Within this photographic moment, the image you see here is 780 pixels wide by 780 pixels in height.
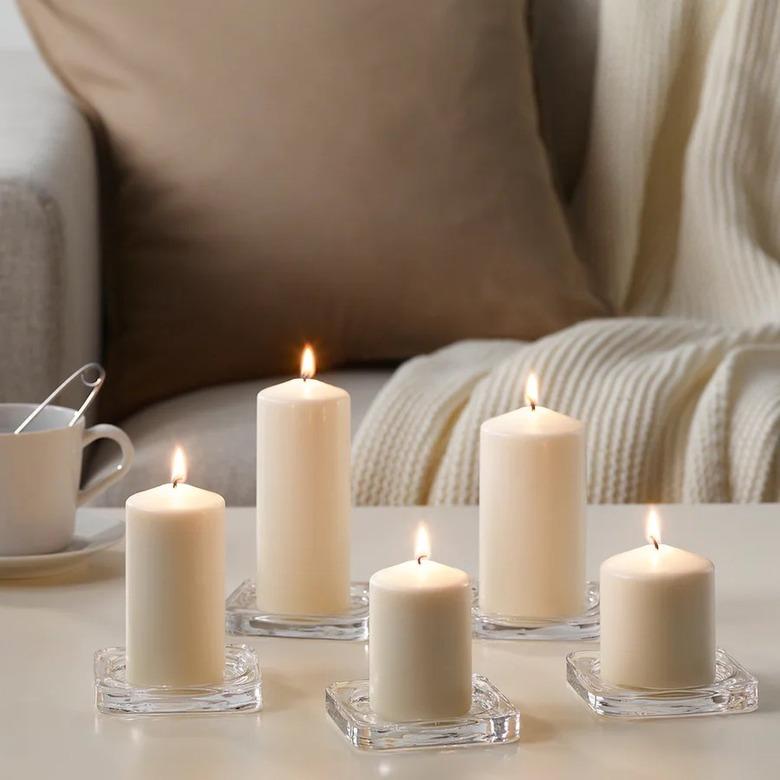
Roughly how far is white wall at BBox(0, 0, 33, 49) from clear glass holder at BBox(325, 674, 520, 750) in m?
1.85

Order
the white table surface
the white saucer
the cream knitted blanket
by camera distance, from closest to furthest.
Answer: the white table surface
the white saucer
the cream knitted blanket

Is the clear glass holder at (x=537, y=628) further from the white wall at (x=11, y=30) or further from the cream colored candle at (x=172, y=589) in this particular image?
the white wall at (x=11, y=30)

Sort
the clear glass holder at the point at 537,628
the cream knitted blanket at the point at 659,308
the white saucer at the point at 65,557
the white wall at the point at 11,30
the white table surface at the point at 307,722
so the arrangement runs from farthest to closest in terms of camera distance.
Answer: the white wall at the point at 11,30
the cream knitted blanket at the point at 659,308
the white saucer at the point at 65,557
the clear glass holder at the point at 537,628
the white table surface at the point at 307,722

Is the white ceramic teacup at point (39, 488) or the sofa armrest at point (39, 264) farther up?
the sofa armrest at point (39, 264)

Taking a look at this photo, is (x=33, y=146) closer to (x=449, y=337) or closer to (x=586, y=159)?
(x=449, y=337)

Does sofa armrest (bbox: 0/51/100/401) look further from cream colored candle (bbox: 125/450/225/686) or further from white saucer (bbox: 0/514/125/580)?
cream colored candle (bbox: 125/450/225/686)

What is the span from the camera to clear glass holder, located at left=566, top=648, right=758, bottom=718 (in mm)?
638

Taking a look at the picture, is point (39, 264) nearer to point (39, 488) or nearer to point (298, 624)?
point (39, 488)

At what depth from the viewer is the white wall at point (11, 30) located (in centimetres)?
226

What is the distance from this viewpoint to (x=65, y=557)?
87cm

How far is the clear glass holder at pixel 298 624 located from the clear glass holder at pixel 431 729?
0.43 feet

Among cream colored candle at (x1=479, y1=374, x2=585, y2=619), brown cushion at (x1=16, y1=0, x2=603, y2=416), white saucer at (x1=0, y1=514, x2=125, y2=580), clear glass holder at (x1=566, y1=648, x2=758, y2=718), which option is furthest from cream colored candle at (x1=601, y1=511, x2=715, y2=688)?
brown cushion at (x1=16, y1=0, x2=603, y2=416)

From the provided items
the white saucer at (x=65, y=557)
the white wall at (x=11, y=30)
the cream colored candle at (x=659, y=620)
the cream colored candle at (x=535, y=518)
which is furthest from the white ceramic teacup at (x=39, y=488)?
the white wall at (x=11, y=30)

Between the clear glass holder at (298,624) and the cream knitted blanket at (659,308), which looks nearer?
the clear glass holder at (298,624)
